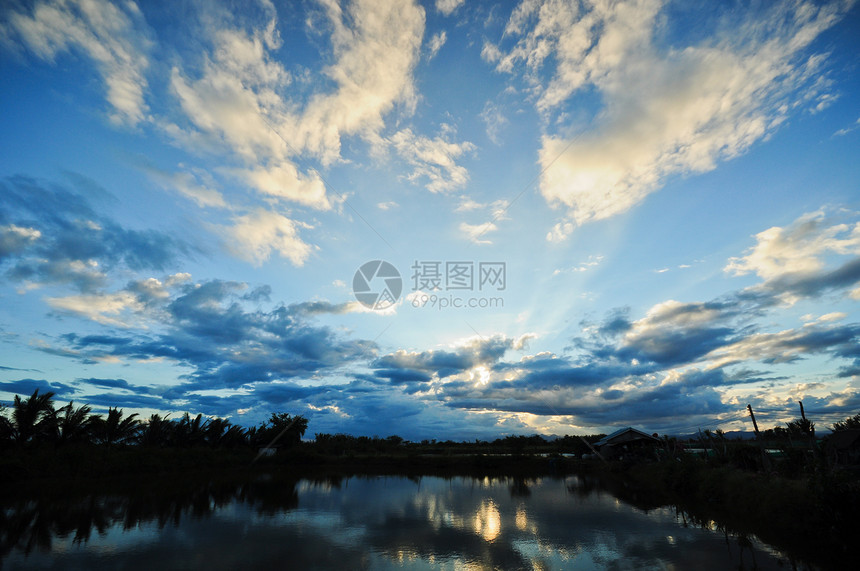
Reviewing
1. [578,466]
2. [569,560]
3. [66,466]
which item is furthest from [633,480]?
[66,466]

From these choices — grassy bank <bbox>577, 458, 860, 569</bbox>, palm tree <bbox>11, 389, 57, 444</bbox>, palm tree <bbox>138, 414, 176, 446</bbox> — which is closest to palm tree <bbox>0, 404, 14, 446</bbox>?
palm tree <bbox>11, 389, 57, 444</bbox>

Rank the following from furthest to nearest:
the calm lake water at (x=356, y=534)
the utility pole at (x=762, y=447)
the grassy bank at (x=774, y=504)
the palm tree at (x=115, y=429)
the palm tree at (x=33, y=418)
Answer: the palm tree at (x=115, y=429)
the palm tree at (x=33, y=418)
the utility pole at (x=762, y=447)
the grassy bank at (x=774, y=504)
the calm lake water at (x=356, y=534)

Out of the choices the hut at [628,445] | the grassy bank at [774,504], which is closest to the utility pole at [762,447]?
the grassy bank at [774,504]

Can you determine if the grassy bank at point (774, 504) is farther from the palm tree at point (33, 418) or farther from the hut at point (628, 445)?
the palm tree at point (33, 418)

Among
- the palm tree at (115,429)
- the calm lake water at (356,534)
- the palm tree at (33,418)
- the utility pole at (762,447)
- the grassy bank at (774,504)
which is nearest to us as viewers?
the calm lake water at (356,534)

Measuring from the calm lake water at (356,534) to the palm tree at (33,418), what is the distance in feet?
35.0

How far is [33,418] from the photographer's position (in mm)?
26078

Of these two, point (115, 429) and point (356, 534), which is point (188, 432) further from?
point (356, 534)

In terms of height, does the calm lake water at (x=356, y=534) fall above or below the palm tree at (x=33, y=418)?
below

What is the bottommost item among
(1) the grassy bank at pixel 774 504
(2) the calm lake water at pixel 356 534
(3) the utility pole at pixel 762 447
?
(2) the calm lake water at pixel 356 534

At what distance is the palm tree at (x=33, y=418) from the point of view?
2539 cm

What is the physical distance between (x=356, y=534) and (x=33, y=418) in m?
27.2

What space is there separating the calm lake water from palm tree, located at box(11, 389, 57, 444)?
35.0 ft

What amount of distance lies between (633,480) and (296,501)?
22696mm
